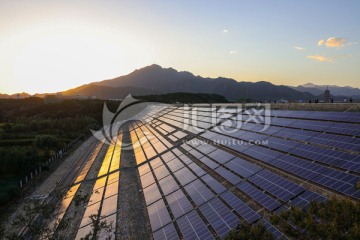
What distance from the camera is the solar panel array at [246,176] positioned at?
1514 cm

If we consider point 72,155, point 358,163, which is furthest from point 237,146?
point 72,155

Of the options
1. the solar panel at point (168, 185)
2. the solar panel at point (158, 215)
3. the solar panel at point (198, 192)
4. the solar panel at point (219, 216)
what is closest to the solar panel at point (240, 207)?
the solar panel at point (219, 216)

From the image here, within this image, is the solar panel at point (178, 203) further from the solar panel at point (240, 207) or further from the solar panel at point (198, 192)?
the solar panel at point (240, 207)

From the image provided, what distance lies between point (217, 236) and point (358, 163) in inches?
348

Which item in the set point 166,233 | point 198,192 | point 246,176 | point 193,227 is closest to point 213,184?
point 198,192

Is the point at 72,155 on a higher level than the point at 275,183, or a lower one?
lower

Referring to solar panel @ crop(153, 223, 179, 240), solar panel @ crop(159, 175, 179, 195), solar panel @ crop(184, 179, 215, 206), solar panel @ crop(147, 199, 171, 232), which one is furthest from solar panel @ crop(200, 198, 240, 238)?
solar panel @ crop(159, 175, 179, 195)

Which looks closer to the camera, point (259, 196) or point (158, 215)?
point (259, 196)

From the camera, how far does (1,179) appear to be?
4159 cm

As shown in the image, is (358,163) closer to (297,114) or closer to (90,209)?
(297,114)

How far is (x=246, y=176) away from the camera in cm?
1970

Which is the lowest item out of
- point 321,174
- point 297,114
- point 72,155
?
point 72,155

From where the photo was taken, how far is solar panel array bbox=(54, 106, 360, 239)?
1514 cm

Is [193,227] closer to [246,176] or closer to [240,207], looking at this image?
[240,207]
